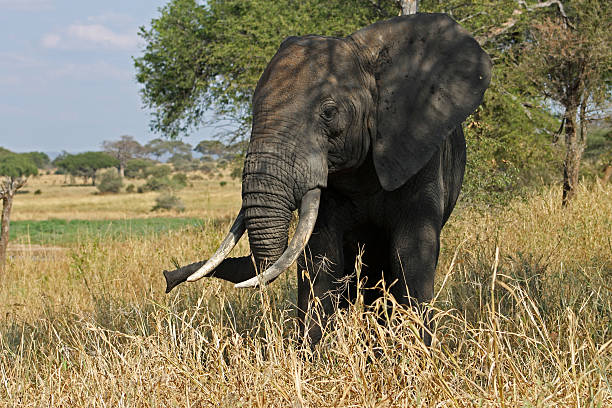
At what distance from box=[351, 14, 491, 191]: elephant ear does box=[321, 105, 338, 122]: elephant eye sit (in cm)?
34

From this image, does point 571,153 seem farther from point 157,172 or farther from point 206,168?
point 206,168

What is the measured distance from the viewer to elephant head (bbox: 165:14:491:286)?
3625 mm

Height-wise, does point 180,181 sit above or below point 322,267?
above

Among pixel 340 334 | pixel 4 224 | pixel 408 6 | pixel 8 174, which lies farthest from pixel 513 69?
pixel 8 174

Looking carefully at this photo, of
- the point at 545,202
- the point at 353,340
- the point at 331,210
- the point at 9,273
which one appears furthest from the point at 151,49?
the point at 353,340

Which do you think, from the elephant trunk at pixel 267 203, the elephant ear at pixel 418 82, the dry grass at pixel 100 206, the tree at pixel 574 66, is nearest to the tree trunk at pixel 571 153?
the tree at pixel 574 66

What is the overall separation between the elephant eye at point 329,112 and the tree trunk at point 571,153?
926 cm

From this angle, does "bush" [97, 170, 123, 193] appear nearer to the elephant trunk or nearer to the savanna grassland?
the savanna grassland

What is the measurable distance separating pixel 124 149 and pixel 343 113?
4261 inches

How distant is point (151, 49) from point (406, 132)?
59.5ft

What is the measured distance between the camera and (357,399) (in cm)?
284

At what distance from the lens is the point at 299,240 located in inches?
140

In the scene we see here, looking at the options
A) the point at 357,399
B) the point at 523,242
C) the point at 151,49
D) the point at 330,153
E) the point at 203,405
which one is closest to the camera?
the point at 357,399

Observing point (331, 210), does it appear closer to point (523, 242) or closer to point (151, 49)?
point (523, 242)
